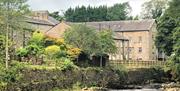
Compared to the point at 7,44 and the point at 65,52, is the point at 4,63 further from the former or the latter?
the point at 65,52

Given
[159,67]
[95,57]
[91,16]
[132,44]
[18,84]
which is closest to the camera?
[18,84]

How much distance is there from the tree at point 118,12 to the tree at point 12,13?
112440 millimetres

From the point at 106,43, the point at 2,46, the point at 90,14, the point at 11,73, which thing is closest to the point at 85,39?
the point at 106,43

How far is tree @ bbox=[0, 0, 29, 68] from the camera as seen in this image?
48.8 m

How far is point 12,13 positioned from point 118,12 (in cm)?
12240

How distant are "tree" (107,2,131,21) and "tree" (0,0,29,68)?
4427 inches

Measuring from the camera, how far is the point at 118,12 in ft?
558

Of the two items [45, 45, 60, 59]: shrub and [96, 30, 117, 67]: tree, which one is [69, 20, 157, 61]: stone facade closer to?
[96, 30, 117, 67]: tree

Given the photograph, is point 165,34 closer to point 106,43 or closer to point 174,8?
point 106,43

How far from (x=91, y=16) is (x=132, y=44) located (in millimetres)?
44219

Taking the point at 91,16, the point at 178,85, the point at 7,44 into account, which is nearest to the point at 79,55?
the point at 178,85

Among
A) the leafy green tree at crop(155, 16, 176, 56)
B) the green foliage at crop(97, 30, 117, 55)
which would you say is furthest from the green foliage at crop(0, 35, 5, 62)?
the leafy green tree at crop(155, 16, 176, 56)

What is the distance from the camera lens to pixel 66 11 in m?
167

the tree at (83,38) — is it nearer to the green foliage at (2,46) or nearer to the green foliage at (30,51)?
the green foliage at (30,51)
